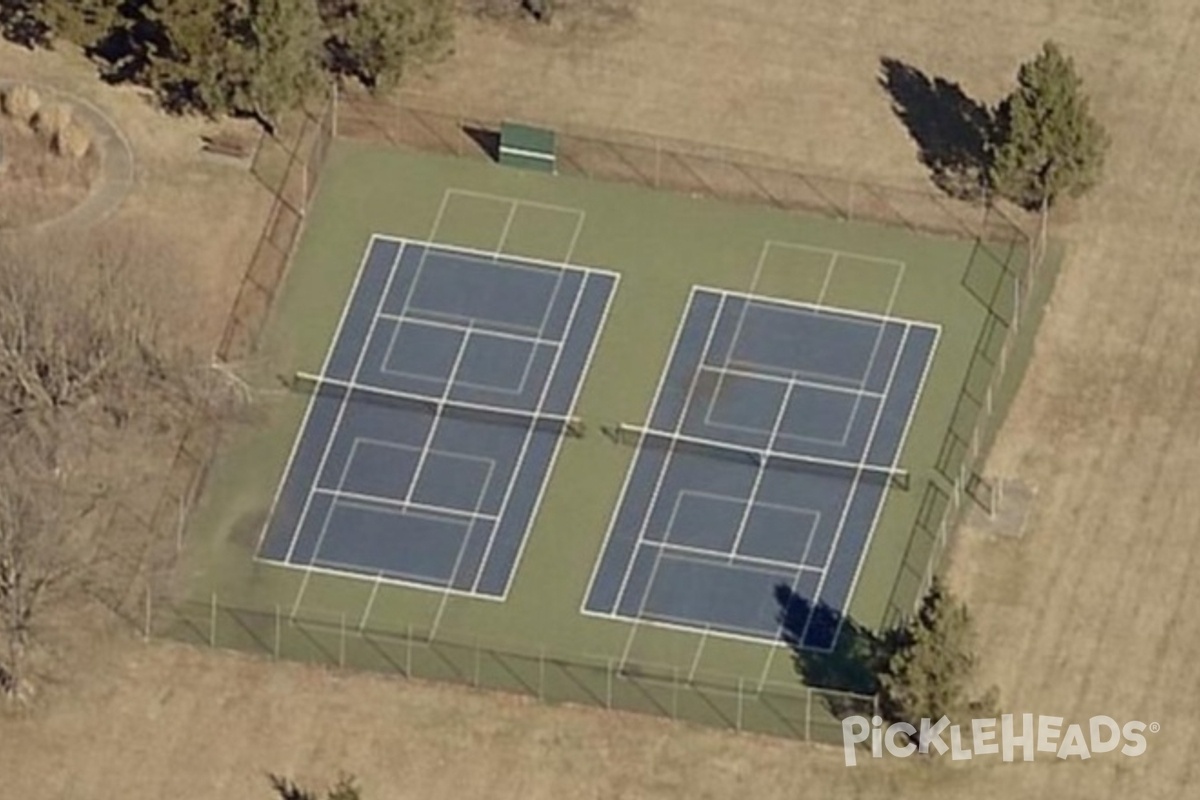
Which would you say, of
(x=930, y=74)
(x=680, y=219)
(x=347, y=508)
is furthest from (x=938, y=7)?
(x=347, y=508)

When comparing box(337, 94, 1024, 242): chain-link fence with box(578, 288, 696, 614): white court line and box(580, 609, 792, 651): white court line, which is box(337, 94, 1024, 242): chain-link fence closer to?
box(578, 288, 696, 614): white court line

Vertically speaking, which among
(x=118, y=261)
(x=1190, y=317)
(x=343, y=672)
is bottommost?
(x=343, y=672)

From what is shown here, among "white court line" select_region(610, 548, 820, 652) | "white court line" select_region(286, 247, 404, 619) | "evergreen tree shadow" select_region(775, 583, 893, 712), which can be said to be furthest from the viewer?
"white court line" select_region(286, 247, 404, 619)

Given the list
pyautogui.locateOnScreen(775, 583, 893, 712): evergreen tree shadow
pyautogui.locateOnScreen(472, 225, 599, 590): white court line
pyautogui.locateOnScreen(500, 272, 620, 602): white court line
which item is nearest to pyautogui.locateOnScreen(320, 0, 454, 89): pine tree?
pyautogui.locateOnScreen(500, 272, 620, 602): white court line

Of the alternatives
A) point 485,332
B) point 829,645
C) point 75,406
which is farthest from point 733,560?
point 75,406

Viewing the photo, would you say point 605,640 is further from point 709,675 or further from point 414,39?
point 414,39

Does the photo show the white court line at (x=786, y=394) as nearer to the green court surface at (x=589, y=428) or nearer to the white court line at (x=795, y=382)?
the white court line at (x=795, y=382)
